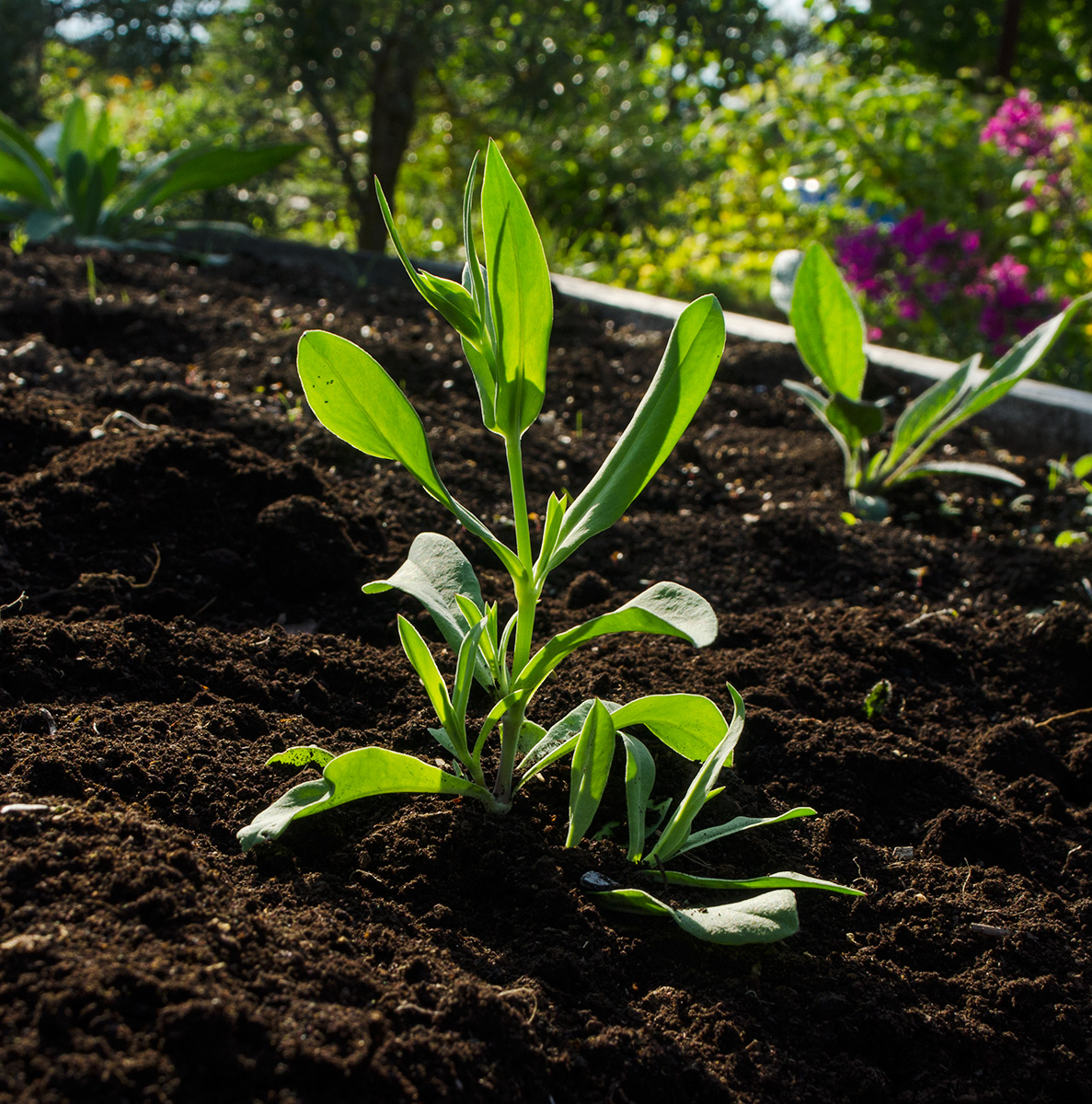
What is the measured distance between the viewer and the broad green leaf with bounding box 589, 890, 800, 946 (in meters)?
0.92

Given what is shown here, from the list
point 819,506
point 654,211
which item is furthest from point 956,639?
point 654,211

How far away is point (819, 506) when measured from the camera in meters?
2.17

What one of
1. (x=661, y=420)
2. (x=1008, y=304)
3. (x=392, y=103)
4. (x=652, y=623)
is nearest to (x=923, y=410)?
(x=661, y=420)

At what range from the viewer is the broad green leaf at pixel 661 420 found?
1.08 meters

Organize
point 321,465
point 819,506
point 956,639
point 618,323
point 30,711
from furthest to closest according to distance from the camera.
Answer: point 618,323, point 819,506, point 321,465, point 956,639, point 30,711

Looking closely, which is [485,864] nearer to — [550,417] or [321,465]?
[321,465]

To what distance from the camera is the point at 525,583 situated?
1070mm

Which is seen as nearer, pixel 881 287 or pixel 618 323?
pixel 618 323

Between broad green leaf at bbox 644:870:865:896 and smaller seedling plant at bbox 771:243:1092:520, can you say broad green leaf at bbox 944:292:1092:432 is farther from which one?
broad green leaf at bbox 644:870:865:896

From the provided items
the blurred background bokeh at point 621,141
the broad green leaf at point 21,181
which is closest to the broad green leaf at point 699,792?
the blurred background bokeh at point 621,141

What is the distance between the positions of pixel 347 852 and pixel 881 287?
3979 millimetres

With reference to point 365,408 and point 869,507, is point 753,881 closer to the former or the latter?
point 365,408

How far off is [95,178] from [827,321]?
9.19ft

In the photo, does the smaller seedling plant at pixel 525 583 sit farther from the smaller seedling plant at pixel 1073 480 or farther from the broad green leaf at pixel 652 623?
the smaller seedling plant at pixel 1073 480
